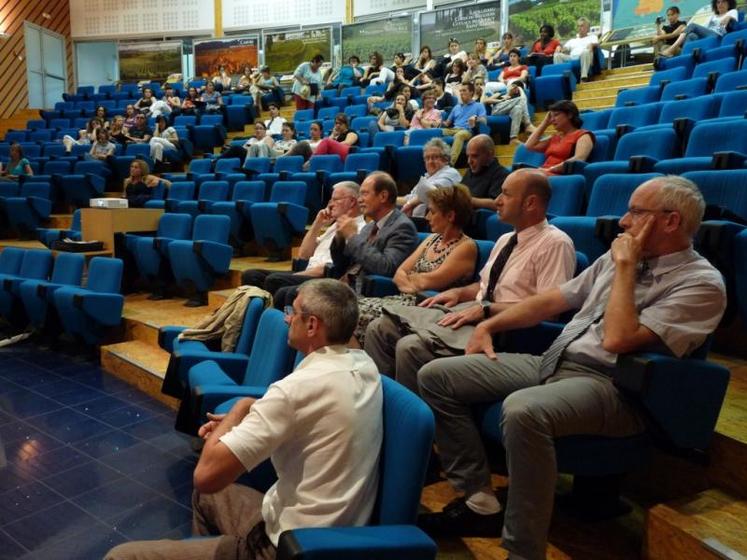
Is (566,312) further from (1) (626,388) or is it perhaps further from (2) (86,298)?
(2) (86,298)

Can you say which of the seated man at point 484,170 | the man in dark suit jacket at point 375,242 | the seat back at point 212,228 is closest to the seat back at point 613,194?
the seated man at point 484,170

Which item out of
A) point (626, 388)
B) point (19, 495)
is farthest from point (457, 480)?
point (19, 495)

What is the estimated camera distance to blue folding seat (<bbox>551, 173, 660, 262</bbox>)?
1264 mm

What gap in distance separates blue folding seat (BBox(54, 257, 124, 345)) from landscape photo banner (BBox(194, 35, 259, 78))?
5789 mm

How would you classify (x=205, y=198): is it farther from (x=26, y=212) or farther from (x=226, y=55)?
(x=226, y=55)

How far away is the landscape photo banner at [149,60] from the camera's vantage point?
7904 millimetres

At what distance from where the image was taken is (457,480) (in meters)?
0.90

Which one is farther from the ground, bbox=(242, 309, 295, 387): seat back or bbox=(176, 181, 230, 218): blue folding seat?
bbox=(176, 181, 230, 218): blue folding seat

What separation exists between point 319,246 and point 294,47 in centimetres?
616

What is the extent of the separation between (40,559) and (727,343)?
4.24 feet

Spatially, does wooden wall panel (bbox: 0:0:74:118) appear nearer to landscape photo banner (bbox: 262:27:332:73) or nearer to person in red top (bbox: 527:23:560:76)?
landscape photo banner (bbox: 262:27:332:73)

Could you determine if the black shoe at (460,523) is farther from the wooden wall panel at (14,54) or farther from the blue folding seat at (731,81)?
the wooden wall panel at (14,54)

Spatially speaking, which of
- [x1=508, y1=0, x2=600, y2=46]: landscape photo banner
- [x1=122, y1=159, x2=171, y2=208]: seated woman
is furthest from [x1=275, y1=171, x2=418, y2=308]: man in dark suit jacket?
[x1=508, y1=0, x2=600, y2=46]: landscape photo banner

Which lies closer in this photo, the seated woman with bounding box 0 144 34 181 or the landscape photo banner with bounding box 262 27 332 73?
the seated woman with bounding box 0 144 34 181
